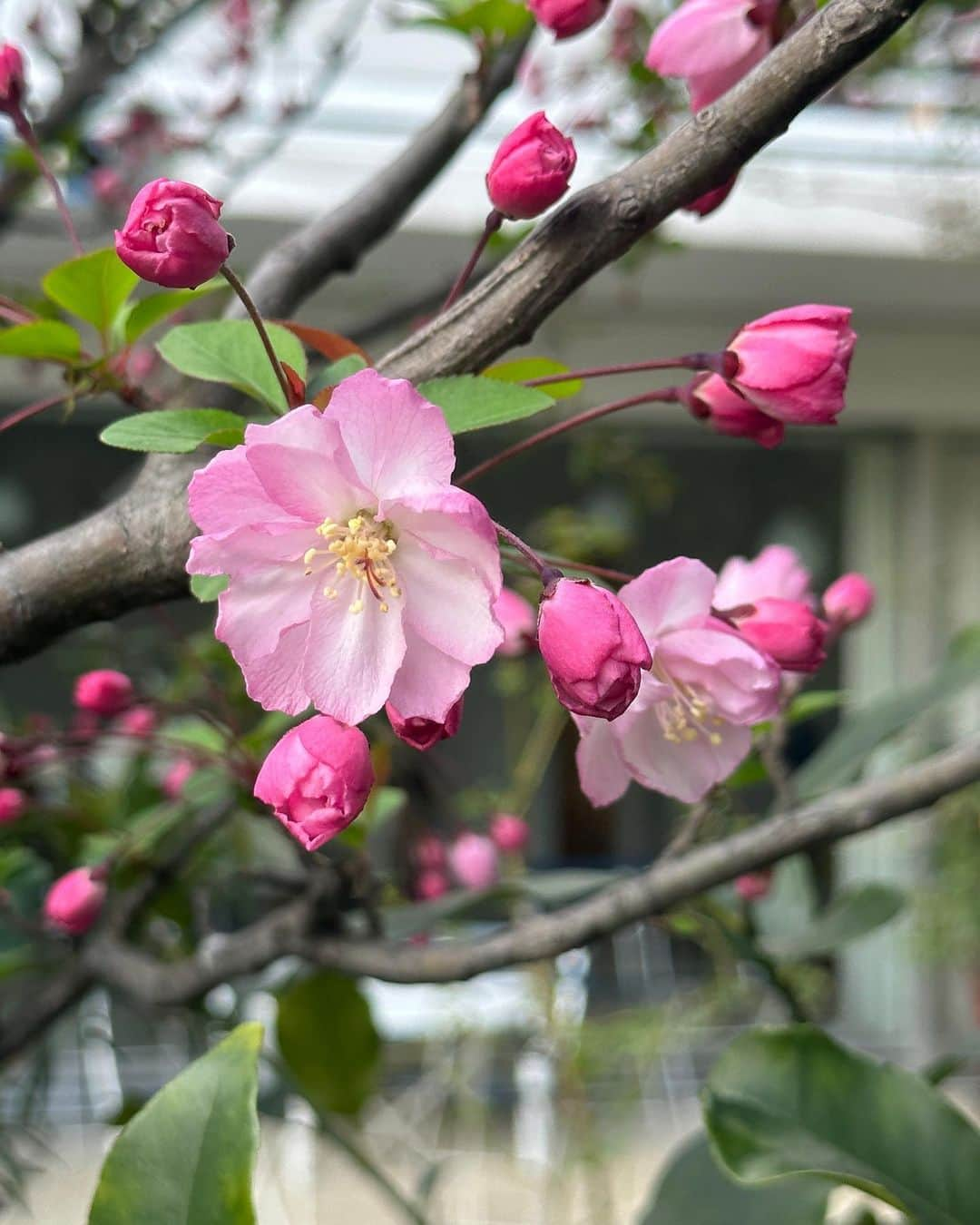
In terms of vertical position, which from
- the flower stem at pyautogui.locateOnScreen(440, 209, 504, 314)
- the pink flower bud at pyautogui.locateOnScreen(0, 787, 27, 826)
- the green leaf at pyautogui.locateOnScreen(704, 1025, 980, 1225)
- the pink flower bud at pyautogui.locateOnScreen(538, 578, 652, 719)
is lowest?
the green leaf at pyautogui.locateOnScreen(704, 1025, 980, 1225)

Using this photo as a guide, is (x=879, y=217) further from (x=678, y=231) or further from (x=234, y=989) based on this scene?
(x=234, y=989)

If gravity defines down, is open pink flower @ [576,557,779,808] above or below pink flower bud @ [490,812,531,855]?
above

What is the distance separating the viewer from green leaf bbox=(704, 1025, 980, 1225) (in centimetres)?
52

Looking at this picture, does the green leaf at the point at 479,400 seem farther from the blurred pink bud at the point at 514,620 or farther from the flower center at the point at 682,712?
the blurred pink bud at the point at 514,620

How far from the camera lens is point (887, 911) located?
2.42ft

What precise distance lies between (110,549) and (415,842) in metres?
0.71

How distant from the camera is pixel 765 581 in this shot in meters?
0.60

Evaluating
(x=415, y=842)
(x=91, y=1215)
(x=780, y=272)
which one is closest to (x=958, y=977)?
(x=780, y=272)

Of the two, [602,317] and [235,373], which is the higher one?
[235,373]

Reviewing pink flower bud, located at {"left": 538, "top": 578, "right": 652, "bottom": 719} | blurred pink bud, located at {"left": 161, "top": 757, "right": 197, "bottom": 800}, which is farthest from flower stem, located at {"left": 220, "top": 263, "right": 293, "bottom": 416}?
blurred pink bud, located at {"left": 161, "top": 757, "right": 197, "bottom": 800}

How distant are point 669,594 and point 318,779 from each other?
136 millimetres

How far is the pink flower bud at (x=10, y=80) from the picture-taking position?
56 centimetres

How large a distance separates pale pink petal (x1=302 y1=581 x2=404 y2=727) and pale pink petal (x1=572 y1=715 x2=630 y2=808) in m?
0.10

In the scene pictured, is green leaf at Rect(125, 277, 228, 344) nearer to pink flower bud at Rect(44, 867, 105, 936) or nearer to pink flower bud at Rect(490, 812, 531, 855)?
pink flower bud at Rect(44, 867, 105, 936)
